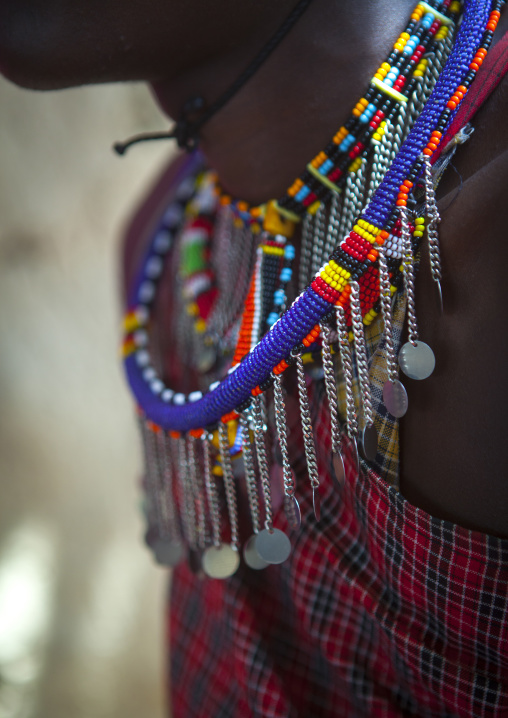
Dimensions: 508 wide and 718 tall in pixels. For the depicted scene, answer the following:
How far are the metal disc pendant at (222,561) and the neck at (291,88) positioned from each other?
1.29 feet

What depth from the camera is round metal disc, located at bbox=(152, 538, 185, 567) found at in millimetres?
838

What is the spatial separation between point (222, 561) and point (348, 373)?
30 cm

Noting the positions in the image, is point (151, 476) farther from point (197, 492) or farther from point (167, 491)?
point (197, 492)

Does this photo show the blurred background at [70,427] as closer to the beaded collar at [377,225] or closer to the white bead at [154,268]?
the white bead at [154,268]

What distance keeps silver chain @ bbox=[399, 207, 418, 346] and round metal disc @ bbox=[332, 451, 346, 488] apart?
0.13m

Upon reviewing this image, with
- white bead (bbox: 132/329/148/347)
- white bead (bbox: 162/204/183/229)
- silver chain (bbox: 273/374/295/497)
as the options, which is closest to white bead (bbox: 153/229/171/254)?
white bead (bbox: 162/204/183/229)

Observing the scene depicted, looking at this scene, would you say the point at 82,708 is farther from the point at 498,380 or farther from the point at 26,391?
the point at 498,380

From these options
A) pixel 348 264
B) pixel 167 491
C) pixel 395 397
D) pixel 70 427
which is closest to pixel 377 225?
pixel 348 264

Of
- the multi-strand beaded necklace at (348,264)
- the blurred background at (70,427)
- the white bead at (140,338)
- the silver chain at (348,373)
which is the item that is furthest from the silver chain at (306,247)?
the blurred background at (70,427)

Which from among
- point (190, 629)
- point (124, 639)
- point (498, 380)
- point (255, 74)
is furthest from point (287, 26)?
point (124, 639)

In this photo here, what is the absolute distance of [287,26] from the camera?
57 centimetres

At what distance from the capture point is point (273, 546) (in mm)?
619

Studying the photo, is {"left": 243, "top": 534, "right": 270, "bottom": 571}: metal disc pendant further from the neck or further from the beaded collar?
the neck

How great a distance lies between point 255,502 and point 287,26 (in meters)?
0.46
